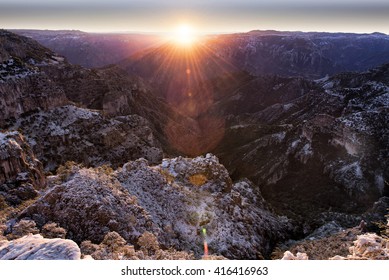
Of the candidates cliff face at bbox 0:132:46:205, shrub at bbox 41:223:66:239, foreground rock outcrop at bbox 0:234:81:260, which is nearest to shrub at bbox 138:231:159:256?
shrub at bbox 41:223:66:239

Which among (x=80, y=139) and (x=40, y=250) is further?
(x=80, y=139)

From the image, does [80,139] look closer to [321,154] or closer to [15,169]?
[15,169]

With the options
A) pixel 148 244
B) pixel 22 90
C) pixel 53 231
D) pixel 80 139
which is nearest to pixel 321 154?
pixel 80 139

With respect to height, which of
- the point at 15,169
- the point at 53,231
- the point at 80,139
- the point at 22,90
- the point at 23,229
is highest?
the point at 22,90

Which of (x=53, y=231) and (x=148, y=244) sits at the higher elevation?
(x=53, y=231)

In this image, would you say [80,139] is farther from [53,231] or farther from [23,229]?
[53,231]

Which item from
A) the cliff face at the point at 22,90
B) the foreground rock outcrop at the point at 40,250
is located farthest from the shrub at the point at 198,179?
the cliff face at the point at 22,90

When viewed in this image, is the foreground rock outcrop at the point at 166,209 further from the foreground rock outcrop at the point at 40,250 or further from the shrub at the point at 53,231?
Answer: the foreground rock outcrop at the point at 40,250

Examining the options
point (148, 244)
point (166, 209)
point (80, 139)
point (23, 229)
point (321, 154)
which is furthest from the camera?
point (321, 154)

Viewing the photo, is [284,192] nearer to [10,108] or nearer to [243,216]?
[243,216]

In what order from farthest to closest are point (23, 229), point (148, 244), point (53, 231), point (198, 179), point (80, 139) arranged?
1. point (80, 139)
2. point (198, 179)
3. point (148, 244)
4. point (53, 231)
5. point (23, 229)
